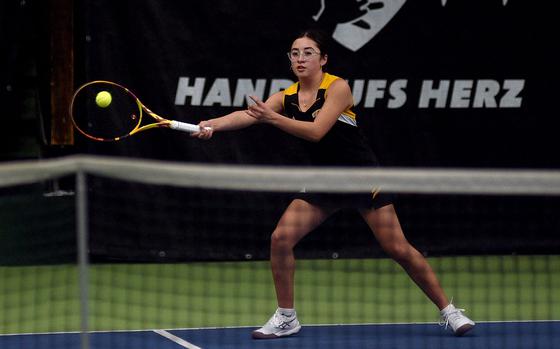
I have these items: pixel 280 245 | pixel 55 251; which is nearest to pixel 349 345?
pixel 280 245

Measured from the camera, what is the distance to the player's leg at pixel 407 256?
20.2 feet

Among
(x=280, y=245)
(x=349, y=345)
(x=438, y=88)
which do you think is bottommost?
(x=349, y=345)

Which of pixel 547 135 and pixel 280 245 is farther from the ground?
pixel 547 135

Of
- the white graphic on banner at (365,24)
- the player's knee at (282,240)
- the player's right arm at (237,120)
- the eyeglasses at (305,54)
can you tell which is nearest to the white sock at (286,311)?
the player's knee at (282,240)

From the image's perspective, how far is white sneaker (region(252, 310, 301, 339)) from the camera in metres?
6.23

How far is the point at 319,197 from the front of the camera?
6250mm

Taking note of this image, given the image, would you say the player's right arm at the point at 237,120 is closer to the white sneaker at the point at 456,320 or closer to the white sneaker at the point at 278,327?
the white sneaker at the point at 278,327

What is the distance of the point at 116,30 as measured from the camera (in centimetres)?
834

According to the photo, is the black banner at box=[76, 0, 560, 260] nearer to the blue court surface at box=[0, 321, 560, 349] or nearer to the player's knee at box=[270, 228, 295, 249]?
the blue court surface at box=[0, 321, 560, 349]

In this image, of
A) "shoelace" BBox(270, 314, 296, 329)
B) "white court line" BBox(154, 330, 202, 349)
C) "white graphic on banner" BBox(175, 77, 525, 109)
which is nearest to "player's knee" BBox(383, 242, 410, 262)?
"shoelace" BBox(270, 314, 296, 329)

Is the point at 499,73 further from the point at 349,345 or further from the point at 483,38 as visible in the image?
the point at 349,345

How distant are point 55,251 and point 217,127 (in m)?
2.55

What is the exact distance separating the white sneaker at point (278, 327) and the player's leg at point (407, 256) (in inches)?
20.7

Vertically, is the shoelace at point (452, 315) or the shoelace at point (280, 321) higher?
the shoelace at point (452, 315)
